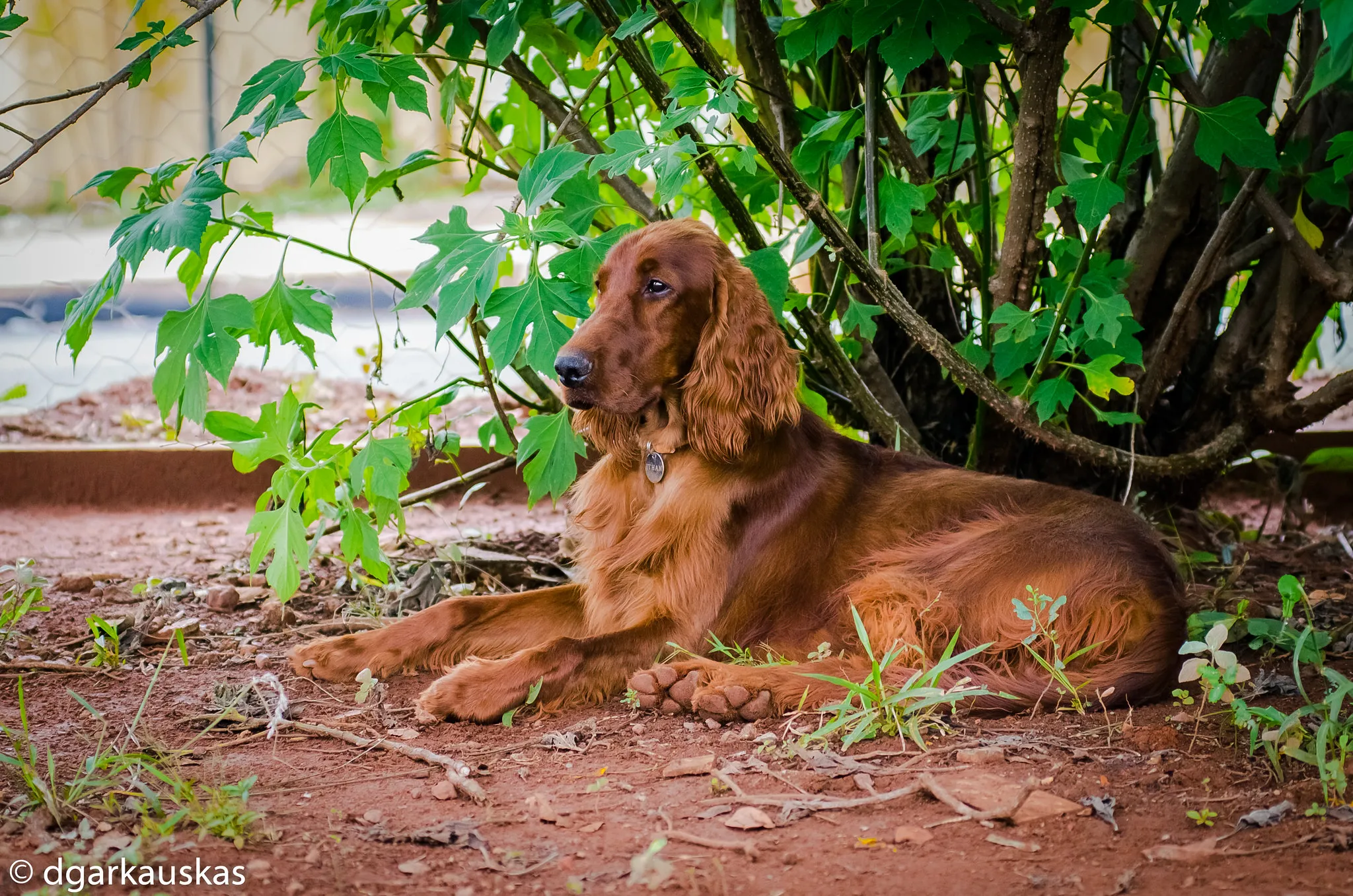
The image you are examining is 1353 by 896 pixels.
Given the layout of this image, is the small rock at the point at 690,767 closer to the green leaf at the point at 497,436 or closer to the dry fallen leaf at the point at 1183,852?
the dry fallen leaf at the point at 1183,852

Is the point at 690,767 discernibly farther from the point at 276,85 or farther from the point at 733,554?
the point at 276,85

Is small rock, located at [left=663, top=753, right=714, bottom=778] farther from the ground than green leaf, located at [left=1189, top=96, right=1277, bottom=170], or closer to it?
closer to it

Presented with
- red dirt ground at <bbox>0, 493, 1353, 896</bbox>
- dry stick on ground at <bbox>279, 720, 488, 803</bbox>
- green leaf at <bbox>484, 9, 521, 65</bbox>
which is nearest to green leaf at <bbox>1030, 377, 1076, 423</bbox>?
red dirt ground at <bbox>0, 493, 1353, 896</bbox>

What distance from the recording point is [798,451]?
2607 mm

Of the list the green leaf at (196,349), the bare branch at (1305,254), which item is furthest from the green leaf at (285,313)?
the bare branch at (1305,254)

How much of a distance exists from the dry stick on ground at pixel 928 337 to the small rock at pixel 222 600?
1816mm

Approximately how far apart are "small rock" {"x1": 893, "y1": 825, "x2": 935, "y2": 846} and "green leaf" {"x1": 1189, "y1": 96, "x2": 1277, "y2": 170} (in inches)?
59.3

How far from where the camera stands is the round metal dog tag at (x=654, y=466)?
254cm

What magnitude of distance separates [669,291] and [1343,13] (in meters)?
1.45

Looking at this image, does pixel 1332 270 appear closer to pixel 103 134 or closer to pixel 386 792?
pixel 386 792

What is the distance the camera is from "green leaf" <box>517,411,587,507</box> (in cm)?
254

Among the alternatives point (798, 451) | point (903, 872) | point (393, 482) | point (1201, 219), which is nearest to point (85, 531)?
point (393, 482)

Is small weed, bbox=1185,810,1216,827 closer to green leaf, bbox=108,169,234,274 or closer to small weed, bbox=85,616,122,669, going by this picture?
green leaf, bbox=108,169,234,274

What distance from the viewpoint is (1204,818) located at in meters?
1.52
